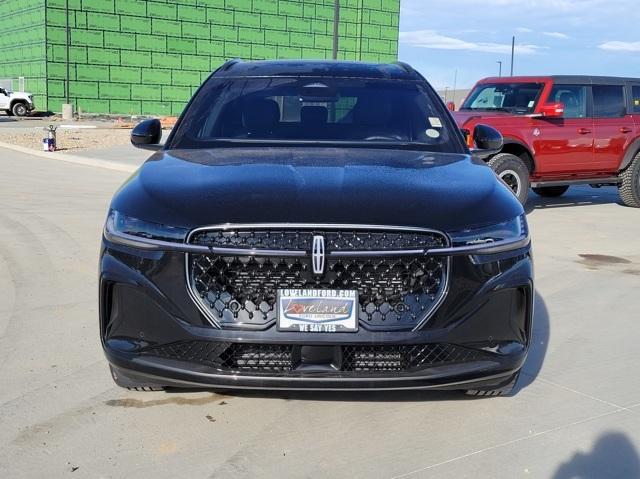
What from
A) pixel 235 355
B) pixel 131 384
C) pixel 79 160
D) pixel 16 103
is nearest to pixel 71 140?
pixel 79 160

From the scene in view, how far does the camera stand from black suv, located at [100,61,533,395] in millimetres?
3035

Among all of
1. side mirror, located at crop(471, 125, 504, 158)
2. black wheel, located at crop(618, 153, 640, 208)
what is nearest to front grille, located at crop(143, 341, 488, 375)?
side mirror, located at crop(471, 125, 504, 158)

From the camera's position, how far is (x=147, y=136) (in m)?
4.93

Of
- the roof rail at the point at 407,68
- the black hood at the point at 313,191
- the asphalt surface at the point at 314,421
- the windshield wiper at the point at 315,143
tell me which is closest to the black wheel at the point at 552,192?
the asphalt surface at the point at 314,421

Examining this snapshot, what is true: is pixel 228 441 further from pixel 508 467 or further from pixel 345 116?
pixel 345 116

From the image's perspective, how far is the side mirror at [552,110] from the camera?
10706mm

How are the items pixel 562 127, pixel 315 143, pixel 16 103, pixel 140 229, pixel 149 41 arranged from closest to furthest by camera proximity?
pixel 140 229 → pixel 315 143 → pixel 562 127 → pixel 16 103 → pixel 149 41

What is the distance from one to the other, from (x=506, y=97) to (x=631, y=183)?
8.12 feet

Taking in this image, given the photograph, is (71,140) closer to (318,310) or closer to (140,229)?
(140,229)

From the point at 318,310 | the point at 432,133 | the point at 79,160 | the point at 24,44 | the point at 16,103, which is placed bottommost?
the point at 79,160

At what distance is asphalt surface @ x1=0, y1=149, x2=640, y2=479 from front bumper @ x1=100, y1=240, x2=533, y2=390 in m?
0.37

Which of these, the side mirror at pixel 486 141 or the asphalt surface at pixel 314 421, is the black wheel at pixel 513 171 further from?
the side mirror at pixel 486 141

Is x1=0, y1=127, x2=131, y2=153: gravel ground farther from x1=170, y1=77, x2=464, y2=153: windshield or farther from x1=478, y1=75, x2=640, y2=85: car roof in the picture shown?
x1=170, y1=77, x2=464, y2=153: windshield

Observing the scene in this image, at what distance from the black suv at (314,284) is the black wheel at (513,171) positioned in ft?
23.0
